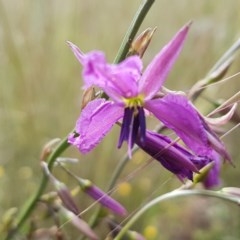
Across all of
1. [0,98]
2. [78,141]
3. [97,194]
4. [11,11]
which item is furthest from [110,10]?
[78,141]

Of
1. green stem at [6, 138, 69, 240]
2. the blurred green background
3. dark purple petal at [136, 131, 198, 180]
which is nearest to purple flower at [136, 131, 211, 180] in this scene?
dark purple petal at [136, 131, 198, 180]

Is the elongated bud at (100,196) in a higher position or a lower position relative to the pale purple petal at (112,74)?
lower

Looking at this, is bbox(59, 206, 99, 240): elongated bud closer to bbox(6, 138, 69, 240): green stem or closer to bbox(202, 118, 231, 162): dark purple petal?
bbox(6, 138, 69, 240): green stem

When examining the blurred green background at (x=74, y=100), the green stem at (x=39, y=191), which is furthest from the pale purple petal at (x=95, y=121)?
the blurred green background at (x=74, y=100)

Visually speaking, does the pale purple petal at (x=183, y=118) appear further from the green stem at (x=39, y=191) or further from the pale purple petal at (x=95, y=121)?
the green stem at (x=39, y=191)

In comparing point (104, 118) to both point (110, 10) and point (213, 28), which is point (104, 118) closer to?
point (213, 28)

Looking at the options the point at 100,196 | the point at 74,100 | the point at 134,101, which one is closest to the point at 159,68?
the point at 134,101
